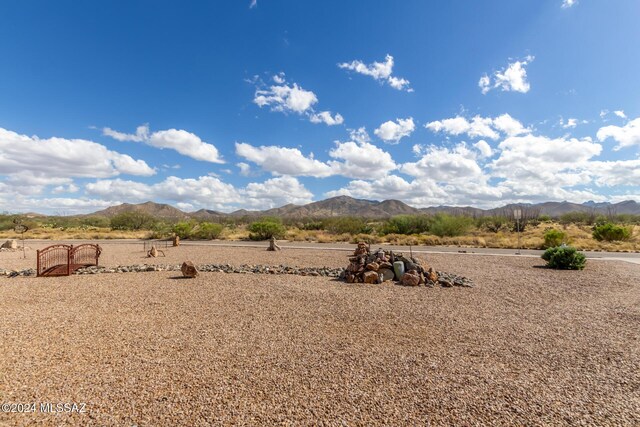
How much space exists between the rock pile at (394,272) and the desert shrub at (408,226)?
2412cm

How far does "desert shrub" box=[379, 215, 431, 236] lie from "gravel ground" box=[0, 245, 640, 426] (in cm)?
2603

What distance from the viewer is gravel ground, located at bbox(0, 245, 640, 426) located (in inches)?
145

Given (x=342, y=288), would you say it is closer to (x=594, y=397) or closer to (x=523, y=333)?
(x=523, y=333)

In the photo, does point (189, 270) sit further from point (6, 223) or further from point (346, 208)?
point (346, 208)

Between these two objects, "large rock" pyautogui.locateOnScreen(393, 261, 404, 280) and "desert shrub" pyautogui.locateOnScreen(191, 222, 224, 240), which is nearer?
"large rock" pyautogui.locateOnScreen(393, 261, 404, 280)

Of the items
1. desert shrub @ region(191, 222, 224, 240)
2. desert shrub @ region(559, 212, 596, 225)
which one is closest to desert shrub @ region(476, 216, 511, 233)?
desert shrub @ region(559, 212, 596, 225)

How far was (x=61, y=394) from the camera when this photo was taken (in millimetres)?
3996

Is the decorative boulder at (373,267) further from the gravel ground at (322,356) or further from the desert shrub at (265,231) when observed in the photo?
the desert shrub at (265,231)

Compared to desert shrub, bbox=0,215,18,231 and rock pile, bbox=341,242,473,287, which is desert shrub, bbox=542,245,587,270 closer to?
rock pile, bbox=341,242,473,287

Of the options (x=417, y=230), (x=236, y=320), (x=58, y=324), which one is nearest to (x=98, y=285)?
(x=58, y=324)

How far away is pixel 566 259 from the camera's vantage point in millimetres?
14219

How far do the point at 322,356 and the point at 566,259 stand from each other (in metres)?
14.0

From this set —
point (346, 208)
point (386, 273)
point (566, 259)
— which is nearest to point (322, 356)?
point (386, 273)

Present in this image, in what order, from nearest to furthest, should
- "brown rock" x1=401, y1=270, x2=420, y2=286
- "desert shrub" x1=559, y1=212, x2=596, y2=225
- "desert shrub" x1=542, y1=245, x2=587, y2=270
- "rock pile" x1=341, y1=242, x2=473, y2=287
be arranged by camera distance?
1. "brown rock" x1=401, y1=270, x2=420, y2=286
2. "rock pile" x1=341, y1=242, x2=473, y2=287
3. "desert shrub" x1=542, y1=245, x2=587, y2=270
4. "desert shrub" x1=559, y1=212, x2=596, y2=225
